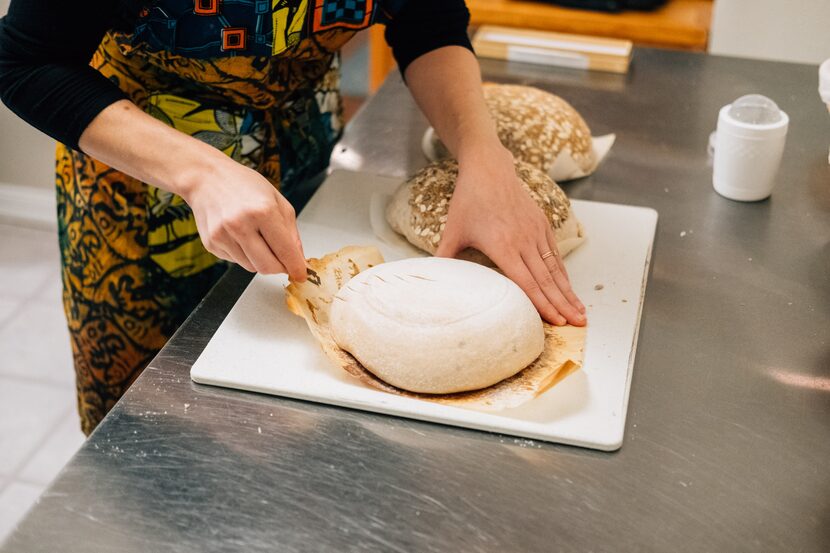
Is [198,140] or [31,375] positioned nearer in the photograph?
[198,140]

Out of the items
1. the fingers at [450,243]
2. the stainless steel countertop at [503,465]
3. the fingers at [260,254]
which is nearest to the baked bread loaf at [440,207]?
the fingers at [450,243]

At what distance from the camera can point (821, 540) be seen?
2.30 ft

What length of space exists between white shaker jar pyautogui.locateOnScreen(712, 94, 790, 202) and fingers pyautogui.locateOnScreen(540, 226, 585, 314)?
351mm

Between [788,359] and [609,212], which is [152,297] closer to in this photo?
[609,212]

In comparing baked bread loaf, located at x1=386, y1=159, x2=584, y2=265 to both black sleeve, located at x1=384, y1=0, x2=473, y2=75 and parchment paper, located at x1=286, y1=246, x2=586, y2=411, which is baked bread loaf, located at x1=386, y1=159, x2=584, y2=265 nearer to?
parchment paper, located at x1=286, y1=246, x2=586, y2=411

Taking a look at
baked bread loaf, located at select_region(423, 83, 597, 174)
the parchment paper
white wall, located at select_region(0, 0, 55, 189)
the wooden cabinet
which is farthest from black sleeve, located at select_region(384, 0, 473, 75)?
white wall, located at select_region(0, 0, 55, 189)

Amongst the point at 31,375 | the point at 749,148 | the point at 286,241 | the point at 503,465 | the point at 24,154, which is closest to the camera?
the point at 503,465

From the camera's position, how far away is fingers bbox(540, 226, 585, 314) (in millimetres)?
970

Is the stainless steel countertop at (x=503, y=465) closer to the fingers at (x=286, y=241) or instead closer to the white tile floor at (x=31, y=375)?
the fingers at (x=286, y=241)

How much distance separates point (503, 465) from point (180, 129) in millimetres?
623

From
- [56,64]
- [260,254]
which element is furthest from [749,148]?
[56,64]

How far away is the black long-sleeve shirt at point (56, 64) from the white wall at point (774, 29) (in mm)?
1621

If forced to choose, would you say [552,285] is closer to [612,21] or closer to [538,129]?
[538,129]

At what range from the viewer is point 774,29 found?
2074 mm
